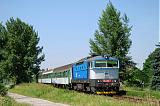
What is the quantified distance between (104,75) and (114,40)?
1714 cm

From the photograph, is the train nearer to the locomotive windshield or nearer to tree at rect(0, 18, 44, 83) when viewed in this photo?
the locomotive windshield

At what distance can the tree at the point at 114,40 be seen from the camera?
46.4 m

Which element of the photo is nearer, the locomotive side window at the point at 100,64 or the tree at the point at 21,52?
the locomotive side window at the point at 100,64

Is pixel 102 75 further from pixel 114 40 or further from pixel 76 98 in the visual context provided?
pixel 114 40

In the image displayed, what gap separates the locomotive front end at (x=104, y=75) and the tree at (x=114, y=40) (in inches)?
618

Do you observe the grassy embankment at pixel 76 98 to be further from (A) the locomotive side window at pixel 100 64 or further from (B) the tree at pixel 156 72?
(B) the tree at pixel 156 72

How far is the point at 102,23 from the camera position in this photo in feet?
156

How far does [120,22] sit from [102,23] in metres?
2.40

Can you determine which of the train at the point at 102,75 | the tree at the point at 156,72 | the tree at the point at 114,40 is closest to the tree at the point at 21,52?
the tree at the point at 114,40

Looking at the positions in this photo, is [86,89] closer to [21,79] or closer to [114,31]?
[114,31]

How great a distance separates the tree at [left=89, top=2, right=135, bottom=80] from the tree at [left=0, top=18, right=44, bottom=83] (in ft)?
47.3

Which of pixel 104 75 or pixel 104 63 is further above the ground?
pixel 104 63

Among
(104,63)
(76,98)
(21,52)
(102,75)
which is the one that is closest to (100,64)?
(104,63)

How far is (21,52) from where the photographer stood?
190ft
